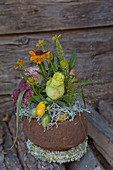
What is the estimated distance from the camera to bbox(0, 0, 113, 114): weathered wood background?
1.16m

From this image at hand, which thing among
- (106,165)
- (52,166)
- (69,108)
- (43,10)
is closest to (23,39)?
(43,10)

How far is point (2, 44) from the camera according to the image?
3.96 feet

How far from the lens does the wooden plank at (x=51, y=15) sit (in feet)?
3.76

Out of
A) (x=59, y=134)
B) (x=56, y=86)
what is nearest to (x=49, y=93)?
(x=56, y=86)

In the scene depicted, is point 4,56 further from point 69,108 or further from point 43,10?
point 69,108

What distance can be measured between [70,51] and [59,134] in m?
0.69

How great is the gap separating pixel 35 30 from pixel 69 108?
25.5 inches

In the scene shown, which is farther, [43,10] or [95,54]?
[95,54]

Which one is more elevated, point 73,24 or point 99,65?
point 73,24

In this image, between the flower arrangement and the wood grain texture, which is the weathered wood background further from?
the flower arrangement

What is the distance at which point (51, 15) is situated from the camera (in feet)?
3.89

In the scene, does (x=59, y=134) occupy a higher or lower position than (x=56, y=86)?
lower

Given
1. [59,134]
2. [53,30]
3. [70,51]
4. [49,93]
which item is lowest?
[59,134]

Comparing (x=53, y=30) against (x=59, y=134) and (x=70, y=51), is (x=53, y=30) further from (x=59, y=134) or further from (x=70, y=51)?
(x=59, y=134)
